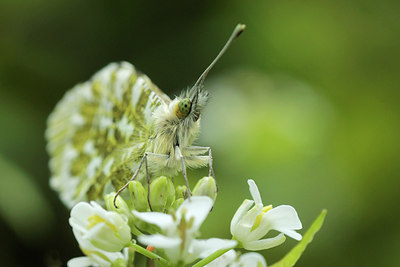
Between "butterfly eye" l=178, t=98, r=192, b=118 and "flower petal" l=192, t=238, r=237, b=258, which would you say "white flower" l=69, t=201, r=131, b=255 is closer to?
"flower petal" l=192, t=238, r=237, b=258

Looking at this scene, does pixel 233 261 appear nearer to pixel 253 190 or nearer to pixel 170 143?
pixel 253 190

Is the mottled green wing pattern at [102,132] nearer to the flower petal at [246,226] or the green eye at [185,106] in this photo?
the green eye at [185,106]

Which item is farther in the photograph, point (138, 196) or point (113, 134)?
point (113, 134)

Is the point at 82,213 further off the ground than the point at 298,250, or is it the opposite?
the point at 82,213

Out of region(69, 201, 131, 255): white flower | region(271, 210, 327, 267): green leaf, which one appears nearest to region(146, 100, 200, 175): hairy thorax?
region(69, 201, 131, 255): white flower

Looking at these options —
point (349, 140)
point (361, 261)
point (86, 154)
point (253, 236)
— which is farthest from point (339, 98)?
point (253, 236)

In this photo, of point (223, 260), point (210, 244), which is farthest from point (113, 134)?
point (210, 244)

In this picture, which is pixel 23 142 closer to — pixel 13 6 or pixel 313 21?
pixel 13 6
